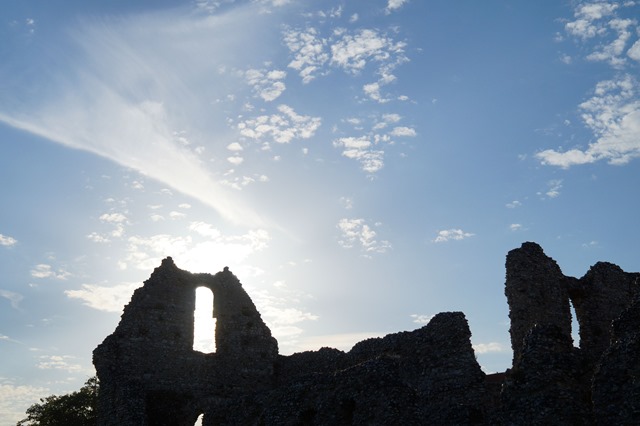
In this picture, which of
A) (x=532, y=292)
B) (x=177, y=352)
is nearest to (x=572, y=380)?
(x=532, y=292)

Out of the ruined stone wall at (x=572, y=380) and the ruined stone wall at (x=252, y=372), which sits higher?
→ the ruined stone wall at (x=252, y=372)

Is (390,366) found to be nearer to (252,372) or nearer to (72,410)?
(252,372)

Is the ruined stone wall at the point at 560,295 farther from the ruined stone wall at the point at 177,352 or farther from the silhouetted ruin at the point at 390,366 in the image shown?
the ruined stone wall at the point at 177,352

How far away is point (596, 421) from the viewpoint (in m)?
11.6

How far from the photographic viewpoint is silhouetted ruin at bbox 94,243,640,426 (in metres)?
12.3

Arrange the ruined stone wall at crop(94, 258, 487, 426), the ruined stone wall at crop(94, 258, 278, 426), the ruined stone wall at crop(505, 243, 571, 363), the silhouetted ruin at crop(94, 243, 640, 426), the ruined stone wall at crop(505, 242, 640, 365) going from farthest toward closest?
the ruined stone wall at crop(94, 258, 278, 426)
the ruined stone wall at crop(505, 242, 640, 365)
the ruined stone wall at crop(505, 243, 571, 363)
the ruined stone wall at crop(94, 258, 487, 426)
the silhouetted ruin at crop(94, 243, 640, 426)

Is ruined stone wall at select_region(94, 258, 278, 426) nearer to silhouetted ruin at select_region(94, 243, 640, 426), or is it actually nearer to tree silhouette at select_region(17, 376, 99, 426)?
silhouetted ruin at select_region(94, 243, 640, 426)

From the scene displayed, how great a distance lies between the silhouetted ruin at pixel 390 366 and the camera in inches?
485

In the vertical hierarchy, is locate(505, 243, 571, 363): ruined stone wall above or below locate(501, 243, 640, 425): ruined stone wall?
above

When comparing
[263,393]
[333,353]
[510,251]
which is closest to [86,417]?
[333,353]

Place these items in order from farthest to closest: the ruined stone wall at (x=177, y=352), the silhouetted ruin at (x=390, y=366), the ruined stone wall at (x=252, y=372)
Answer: the ruined stone wall at (x=177, y=352) → the ruined stone wall at (x=252, y=372) → the silhouetted ruin at (x=390, y=366)

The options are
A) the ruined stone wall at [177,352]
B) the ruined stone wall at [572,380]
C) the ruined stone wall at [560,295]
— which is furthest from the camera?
the ruined stone wall at [177,352]

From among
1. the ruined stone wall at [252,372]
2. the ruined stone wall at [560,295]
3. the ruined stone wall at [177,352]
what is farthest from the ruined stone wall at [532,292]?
the ruined stone wall at [177,352]

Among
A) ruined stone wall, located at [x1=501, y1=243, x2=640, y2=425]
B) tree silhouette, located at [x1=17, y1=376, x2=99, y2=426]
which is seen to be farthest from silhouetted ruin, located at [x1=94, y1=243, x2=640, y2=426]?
tree silhouette, located at [x1=17, y1=376, x2=99, y2=426]
